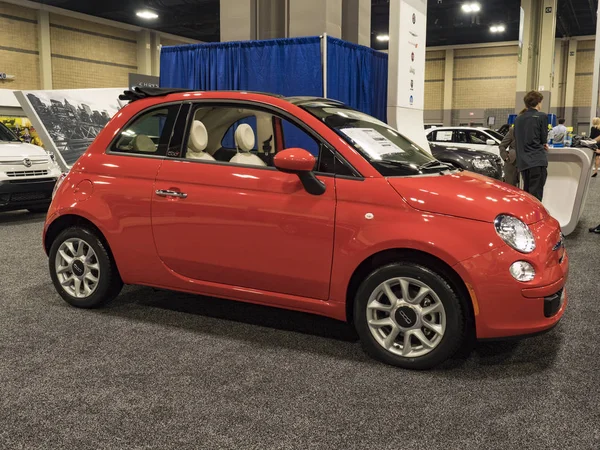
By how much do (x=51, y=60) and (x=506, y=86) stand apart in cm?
2266

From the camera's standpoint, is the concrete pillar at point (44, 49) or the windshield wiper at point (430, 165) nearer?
the windshield wiper at point (430, 165)

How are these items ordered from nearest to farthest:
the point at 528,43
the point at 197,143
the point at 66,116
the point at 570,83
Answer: the point at 197,143 → the point at 66,116 → the point at 528,43 → the point at 570,83

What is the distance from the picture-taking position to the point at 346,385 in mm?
2799

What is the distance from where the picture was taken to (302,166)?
9.86ft

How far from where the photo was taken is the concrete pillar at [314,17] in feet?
27.3

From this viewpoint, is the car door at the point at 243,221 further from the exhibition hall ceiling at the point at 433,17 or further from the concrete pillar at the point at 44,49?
the concrete pillar at the point at 44,49

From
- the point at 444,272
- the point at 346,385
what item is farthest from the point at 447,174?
the point at 346,385

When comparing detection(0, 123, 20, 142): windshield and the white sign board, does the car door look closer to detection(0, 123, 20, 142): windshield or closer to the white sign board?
the white sign board

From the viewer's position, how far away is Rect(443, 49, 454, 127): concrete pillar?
3159 cm

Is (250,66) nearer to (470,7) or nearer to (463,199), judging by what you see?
(463,199)

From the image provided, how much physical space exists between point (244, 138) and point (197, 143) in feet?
1.02

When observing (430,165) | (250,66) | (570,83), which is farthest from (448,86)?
(430,165)

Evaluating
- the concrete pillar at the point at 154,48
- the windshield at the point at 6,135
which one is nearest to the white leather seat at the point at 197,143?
the windshield at the point at 6,135

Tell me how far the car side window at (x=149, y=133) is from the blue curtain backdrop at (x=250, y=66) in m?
3.81
